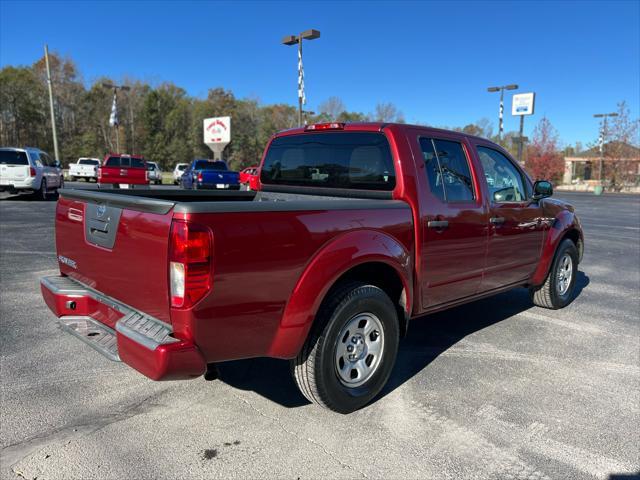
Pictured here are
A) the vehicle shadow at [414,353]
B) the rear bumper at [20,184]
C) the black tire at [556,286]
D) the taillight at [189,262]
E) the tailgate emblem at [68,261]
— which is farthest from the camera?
the rear bumper at [20,184]

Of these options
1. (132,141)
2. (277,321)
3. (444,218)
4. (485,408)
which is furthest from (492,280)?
(132,141)

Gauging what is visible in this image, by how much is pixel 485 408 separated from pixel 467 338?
1428mm

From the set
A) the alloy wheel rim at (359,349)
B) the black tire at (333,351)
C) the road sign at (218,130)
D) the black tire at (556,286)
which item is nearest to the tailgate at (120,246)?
the black tire at (333,351)

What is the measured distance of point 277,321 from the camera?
2.67m

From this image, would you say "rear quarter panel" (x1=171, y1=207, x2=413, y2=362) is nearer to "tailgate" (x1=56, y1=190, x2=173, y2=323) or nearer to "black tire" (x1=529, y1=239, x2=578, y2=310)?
"tailgate" (x1=56, y1=190, x2=173, y2=323)

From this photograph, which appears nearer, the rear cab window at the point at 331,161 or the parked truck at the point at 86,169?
the rear cab window at the point at 331,161

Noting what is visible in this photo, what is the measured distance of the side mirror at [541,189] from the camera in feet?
15.9

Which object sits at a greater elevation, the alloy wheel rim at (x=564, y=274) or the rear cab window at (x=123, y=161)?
the rear cab window at (x=123, y=161)

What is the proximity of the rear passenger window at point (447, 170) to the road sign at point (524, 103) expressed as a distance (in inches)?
1749

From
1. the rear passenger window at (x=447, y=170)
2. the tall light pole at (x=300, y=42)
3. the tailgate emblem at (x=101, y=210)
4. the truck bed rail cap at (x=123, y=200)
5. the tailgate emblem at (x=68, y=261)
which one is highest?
the tall light pole at (x=300, y=42)

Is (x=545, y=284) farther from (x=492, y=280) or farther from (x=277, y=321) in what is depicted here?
(x=277, y=321)

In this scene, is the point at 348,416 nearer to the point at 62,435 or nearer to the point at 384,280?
the point at 384,280

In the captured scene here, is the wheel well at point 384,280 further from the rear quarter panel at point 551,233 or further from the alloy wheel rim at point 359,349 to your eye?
the rear quarter panel at point 551,233

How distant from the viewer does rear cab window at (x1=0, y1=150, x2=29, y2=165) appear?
15.6m
